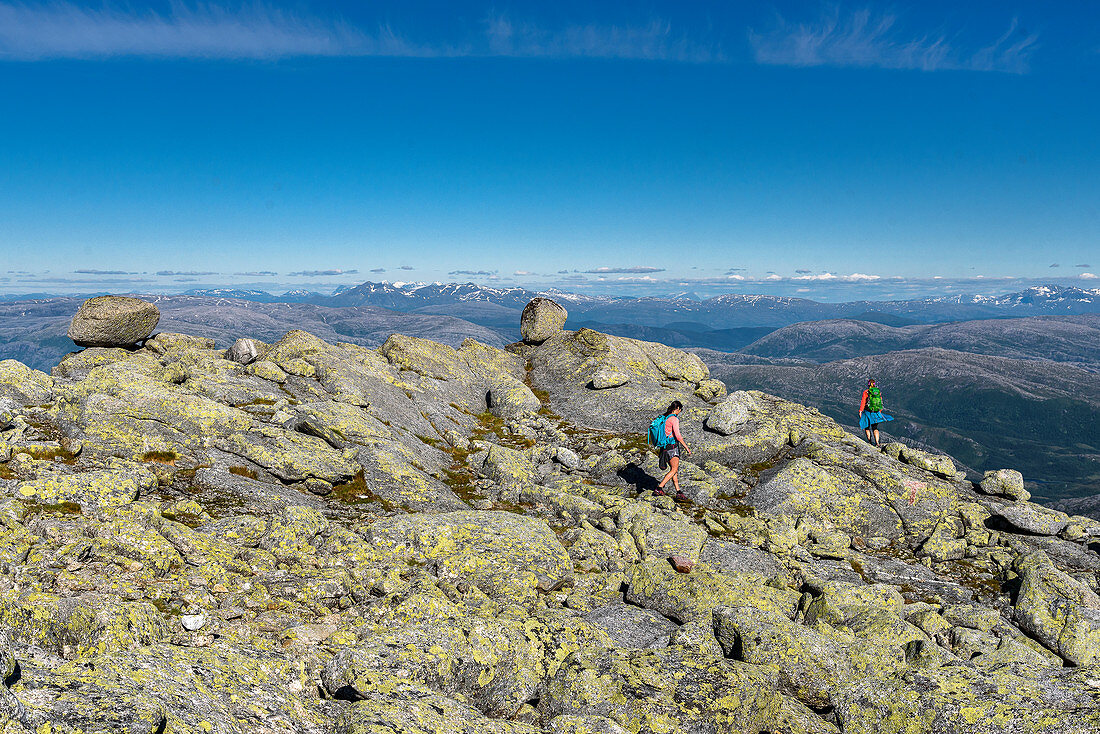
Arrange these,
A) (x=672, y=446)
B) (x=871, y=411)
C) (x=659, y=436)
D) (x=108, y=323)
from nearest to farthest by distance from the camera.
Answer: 1. (x=672, y=446)
2. (x=659, y=436)
3. (x=871, y=411)
4. (x=108, y=323)

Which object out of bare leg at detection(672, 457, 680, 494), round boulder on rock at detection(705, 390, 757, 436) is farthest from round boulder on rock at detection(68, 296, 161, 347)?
round boulder on rock at detection(705, 390, 757, 436)

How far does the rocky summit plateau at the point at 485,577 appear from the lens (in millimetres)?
10125

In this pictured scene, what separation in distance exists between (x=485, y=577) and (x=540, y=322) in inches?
1493

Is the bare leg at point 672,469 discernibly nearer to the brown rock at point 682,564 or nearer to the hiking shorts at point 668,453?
the hiking shorts at point 668,453

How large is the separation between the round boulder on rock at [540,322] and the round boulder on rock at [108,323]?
1269 inches

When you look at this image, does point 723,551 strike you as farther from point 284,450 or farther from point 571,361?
point 571,361

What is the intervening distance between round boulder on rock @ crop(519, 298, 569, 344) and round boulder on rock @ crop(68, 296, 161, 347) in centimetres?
3224

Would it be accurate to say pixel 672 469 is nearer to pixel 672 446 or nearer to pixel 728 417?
pixel 672 446

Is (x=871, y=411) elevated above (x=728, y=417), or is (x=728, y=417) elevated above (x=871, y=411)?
(x=728, y=417)

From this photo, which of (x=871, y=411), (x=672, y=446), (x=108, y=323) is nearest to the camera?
(x=672, y=446)

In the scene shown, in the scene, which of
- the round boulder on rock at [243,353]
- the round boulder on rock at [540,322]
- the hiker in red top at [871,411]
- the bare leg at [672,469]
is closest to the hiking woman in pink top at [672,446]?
the bare leg at [672,469]

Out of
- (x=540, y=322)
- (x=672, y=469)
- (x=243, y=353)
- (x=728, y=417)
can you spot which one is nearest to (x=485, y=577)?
(x=672, y=469)

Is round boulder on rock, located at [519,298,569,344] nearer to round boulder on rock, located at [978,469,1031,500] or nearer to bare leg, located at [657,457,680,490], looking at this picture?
bare leg, located at [657,457,680,490]

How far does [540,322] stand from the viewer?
52.9 m
